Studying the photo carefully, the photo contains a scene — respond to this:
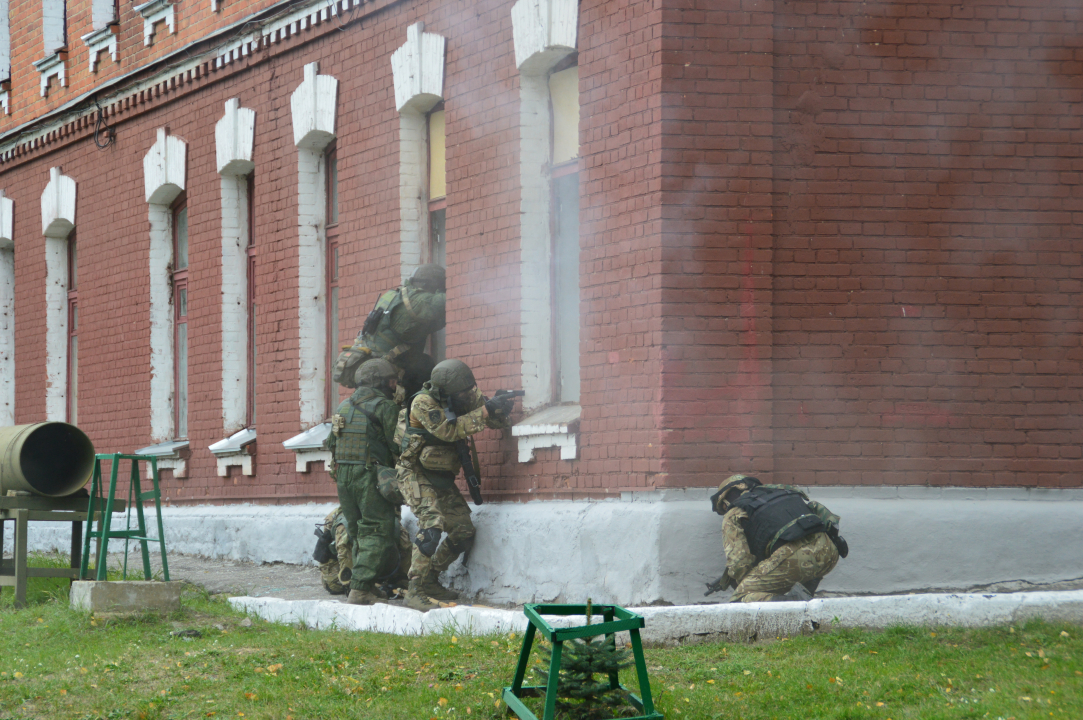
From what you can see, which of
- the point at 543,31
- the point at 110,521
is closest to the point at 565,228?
the point at 543,31

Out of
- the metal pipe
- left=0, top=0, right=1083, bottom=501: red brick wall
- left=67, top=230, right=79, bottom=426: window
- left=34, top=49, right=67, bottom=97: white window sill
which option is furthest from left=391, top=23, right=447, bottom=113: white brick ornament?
left=67, top=230, right=79, bottom=426: window

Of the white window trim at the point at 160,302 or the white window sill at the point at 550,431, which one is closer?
the white window sill at the point at 550,431

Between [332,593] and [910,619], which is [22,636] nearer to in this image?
[332,593]

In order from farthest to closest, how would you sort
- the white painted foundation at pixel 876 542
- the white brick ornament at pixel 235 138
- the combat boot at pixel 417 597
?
the white brick ornament at pixel 235 138
the combat boot at pixel 417 597
the white painted foundation at pixel 876 542

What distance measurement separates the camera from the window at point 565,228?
9086 millimetres

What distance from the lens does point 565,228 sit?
9.18 m

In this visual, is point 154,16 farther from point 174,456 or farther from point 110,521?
point 110,521

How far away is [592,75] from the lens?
336 inches

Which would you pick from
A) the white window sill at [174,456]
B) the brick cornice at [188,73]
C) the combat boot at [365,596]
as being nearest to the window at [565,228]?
the combat boot at [365,596]

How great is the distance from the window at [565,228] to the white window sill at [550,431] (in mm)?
255

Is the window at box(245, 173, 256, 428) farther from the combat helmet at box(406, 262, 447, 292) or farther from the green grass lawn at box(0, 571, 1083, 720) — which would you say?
the green grass lawn at box(0, 571, 1083, 720)

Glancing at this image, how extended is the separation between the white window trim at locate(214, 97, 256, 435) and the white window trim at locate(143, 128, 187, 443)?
1.11m

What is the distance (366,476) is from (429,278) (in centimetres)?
169

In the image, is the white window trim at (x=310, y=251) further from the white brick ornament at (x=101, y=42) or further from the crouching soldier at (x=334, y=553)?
the white brick ornament at (x=101, y=42)
